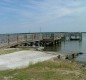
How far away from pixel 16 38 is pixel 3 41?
747 centimetres

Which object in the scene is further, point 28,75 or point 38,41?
point 38,41

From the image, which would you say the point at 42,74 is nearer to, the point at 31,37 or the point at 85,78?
the point at 85,78

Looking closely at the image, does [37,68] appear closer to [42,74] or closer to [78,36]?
[42,74]

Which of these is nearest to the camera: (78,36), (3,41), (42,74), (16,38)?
(42,74)

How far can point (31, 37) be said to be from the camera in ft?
192

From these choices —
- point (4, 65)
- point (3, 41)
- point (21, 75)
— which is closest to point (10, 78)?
point (21, 75)

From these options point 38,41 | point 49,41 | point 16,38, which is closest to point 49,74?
point 16,38

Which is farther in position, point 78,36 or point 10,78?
point 78,36

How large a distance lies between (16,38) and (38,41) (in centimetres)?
894

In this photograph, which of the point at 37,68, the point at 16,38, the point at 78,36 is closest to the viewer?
the point at 37,68

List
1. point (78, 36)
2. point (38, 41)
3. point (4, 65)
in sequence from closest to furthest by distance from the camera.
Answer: point (4, 65) < point (38, 41) < point (78, 36)

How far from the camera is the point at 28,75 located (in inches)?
516

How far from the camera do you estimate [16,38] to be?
49562mm

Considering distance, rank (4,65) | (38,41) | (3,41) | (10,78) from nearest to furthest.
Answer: (10,78) → (4,65) → (3,41) → (38,41)
